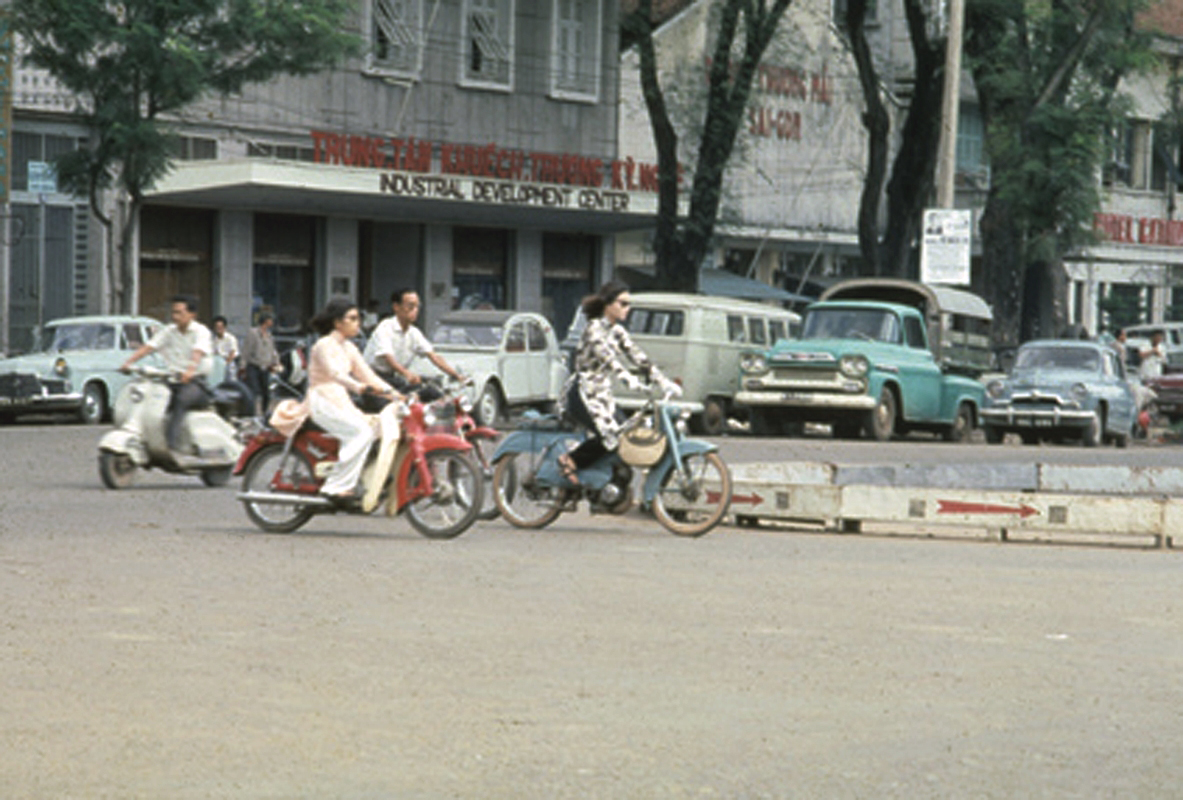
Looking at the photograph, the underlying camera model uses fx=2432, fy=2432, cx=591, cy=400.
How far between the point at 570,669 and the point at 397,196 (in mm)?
34337

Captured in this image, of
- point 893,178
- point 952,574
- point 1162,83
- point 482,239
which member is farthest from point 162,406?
point 1162,83

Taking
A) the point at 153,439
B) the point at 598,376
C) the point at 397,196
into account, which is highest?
the point at 397,196

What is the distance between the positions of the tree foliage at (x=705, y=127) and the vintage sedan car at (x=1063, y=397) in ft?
24.1

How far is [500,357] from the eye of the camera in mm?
34781

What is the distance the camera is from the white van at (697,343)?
34.2 meters

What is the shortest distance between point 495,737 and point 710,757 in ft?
2.58

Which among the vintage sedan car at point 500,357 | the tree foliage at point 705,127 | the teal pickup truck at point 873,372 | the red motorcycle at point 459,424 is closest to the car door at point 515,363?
the vintage sedan car at point 500,357

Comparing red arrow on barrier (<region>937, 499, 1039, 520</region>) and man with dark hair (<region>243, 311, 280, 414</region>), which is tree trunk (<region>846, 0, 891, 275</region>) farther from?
red arrow on barrier (<region>937, 499, 1039, 520</region>)

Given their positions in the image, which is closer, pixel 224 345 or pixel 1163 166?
pixel 224 345

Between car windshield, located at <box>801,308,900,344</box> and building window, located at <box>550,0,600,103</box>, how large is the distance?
60.6ft

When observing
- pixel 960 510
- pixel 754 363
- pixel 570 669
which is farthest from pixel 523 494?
pixel 754 363

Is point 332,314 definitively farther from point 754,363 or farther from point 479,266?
point 479,266

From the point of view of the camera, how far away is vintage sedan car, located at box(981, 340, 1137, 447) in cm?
3441

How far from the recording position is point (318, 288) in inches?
1839
